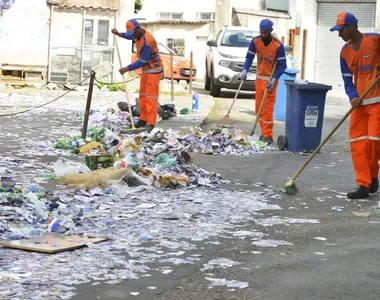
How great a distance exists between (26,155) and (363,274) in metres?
6.22

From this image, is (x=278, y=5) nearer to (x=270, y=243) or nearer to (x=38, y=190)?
(x=38, y=190)

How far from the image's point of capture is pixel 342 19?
8.52 m

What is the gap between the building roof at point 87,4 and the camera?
25797 millimetres

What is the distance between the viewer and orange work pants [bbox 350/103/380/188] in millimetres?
8516

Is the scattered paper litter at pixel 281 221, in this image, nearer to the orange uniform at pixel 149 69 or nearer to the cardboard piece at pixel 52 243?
the cardboard piece at pixel 52 243

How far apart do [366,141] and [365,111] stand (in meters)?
0.30

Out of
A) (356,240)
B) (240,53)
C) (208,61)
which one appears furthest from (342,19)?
(208,61)

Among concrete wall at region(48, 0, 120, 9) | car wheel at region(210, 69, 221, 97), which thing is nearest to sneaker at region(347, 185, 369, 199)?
car wheel at region(210, 69, 221, 97)

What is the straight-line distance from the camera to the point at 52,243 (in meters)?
6.20

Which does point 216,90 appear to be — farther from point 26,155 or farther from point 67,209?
point 67,209

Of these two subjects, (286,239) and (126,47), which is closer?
(286,239)

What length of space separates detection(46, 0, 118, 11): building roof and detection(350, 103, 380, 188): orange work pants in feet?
59.9

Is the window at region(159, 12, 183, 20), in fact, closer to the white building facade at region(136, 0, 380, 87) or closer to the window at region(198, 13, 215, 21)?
the window at region(198, 13, 215, 21)

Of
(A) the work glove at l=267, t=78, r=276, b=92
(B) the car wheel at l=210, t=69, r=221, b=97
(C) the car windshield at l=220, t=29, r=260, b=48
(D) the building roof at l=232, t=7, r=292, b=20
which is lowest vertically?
(B) the car wheel at l=210, t=69, r=221, b=97
